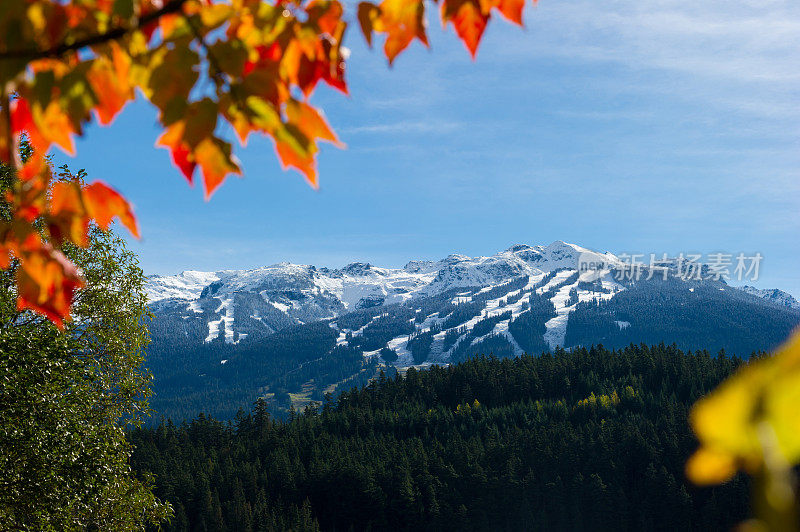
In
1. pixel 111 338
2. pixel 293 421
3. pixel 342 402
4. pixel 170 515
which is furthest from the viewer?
pixel 342 402

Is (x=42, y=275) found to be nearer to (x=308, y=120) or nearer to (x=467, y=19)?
(x=308, y=120)

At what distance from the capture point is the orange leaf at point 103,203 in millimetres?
2723

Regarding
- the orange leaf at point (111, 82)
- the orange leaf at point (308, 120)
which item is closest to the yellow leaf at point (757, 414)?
the orange leaf at point (308, 120)

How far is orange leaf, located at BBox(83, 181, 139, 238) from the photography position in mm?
2723

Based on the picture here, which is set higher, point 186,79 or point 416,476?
point 186,79

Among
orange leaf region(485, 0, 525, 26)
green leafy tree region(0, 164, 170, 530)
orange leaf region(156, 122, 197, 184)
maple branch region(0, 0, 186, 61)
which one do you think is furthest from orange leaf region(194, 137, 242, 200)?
green leafy tree region(0, 164, 170, 530)

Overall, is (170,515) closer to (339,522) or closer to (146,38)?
(146,38)

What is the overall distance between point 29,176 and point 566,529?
10205 cm

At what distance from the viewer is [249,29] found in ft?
7.23

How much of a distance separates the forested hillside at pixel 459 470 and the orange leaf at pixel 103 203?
→ 292 feet

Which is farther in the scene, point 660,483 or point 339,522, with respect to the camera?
point 339,522

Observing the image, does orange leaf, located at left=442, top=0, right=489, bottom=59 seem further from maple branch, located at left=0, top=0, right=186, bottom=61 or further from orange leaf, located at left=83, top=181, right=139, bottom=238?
orange leaf, located at left=83, top=181, right=139, bottom=238

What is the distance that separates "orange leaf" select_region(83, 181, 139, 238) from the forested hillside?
89.1 m

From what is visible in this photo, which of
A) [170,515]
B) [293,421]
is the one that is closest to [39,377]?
[170,515]
